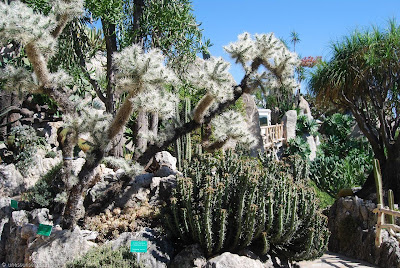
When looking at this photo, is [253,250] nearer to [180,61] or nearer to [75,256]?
[75,256]

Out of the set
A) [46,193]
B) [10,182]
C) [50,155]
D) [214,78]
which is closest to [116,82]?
[214,78]

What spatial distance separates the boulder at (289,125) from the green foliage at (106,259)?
41.3 ft

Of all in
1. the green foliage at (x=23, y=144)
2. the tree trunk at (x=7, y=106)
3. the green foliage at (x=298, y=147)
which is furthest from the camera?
the green foliage at (x=298, y=147)

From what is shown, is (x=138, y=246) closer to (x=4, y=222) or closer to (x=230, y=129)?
(x=230, y=129)

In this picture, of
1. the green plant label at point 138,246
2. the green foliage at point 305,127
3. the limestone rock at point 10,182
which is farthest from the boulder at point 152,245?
the green foliage at point 305,127


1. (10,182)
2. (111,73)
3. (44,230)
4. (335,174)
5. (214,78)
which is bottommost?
(44,230)

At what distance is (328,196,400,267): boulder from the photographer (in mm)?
6289

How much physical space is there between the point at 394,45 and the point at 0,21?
8511mm

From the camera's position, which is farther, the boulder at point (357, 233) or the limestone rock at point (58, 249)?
the boulder at point (357, 233)

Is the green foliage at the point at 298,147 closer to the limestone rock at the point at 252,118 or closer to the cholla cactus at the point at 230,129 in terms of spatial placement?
the limestone rock at the point at 252,118

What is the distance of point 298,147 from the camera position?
1468 centimetres

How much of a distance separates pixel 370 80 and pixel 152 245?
8.04 meters

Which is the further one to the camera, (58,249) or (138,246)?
(58,249)

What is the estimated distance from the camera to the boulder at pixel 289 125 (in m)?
15.8
